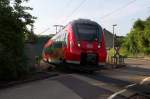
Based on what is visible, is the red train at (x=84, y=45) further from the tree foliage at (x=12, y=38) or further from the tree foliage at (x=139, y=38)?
the tree foliage at (x=139, y=38)

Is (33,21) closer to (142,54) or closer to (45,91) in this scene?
(45,91)

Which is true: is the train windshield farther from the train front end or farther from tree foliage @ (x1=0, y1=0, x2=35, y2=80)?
tree foliage @ (x1=0, y1=0, x2=35, y2=80)

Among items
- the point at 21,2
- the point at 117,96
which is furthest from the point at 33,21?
the point at 117,96

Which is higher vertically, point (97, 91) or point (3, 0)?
point (3, 0)

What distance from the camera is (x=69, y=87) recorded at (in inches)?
722

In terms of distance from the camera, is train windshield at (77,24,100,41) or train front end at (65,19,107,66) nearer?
train front end at (65,19,107,66)

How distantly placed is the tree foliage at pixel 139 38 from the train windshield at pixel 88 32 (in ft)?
133

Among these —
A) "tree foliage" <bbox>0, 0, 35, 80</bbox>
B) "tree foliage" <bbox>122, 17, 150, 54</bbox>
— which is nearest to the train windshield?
"tree foliage" <bbox>0, 0, 35, 80</bbox>

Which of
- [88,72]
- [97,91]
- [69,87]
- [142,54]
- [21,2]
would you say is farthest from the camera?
[142,54]

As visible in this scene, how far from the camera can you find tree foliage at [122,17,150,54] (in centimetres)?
6906

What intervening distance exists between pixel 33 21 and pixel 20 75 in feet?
13.2

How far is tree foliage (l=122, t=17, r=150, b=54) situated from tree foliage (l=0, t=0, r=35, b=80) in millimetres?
43941

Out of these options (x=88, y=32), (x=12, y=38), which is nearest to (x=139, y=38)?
(x=88, y=32)

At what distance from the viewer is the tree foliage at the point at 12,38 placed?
71.4ft
